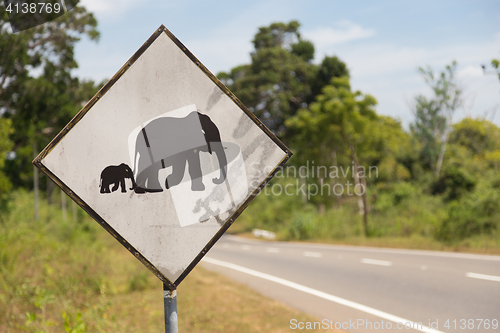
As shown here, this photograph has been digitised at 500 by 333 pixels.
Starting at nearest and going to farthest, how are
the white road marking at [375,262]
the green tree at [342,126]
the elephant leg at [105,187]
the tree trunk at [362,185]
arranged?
the elephant leg at [105,187], the white road marking at [375,262], the tree trunk at [362,185], the green tree at [342,126]

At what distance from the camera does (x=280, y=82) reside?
102 feet

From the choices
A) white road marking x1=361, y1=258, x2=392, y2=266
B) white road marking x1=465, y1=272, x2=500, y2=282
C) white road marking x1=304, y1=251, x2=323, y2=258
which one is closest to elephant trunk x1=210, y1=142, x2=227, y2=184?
white road marking x1=465, y1=272, x2=500, y2=282

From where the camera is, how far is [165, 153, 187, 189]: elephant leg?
4.31ft

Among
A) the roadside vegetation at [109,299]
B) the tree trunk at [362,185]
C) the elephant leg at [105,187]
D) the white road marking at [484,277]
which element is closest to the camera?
the elephant leg at [105,187]

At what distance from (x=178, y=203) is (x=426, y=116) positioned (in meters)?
33.8

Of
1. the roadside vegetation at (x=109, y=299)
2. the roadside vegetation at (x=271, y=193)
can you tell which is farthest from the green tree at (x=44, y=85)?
the roadside vegetation at (x=109, y=299)

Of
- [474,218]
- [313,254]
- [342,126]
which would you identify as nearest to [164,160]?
[313,254]

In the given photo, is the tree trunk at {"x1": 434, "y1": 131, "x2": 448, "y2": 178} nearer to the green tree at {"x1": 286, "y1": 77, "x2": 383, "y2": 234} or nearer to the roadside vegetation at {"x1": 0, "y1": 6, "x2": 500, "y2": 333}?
the roadside vegetation at {"x1": 0, "y1": 6, "x2": 500, "y2": 333}

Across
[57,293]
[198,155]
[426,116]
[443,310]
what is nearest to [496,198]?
[443,310]

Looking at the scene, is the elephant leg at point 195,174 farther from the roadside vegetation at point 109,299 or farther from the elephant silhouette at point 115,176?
the roadside vegetation at point 109,299

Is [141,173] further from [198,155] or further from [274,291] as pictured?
[274,291]

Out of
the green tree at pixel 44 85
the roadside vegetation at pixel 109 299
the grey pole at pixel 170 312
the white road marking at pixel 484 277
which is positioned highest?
the green tree at pixel 44 85

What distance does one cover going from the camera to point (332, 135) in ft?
71.5

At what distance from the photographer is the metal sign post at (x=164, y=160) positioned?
1284 mm
